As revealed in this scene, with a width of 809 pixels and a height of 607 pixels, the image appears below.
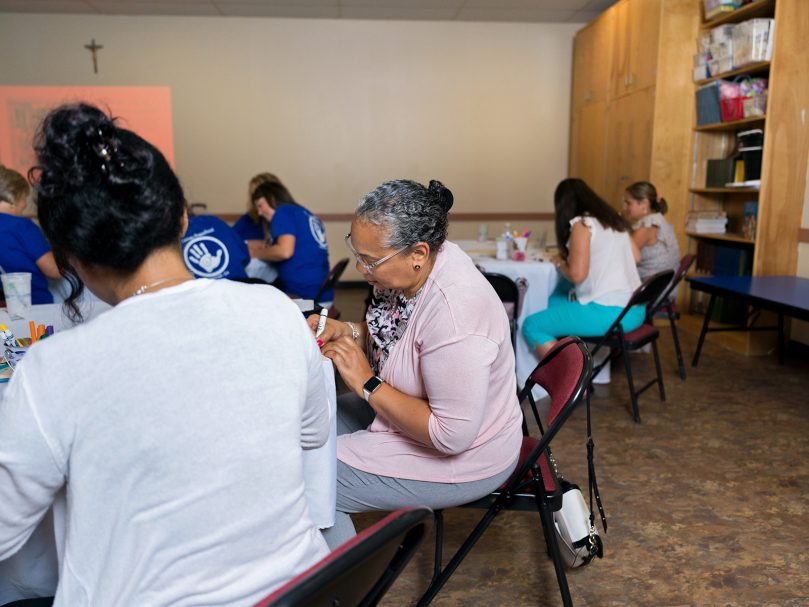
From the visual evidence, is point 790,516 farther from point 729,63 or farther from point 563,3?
point 563,3

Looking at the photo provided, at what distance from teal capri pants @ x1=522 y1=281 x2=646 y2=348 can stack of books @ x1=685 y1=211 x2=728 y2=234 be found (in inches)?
85.9

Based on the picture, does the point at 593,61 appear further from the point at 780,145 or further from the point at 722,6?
the point at 780,145

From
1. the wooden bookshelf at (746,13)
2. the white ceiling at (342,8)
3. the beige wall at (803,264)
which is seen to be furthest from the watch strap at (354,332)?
the white ceiling at (342,8)

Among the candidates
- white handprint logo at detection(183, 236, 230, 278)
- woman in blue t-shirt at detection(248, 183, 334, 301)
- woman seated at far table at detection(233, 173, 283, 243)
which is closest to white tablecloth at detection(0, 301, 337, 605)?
white handprint logo at detection(183, 236, 230, 278)

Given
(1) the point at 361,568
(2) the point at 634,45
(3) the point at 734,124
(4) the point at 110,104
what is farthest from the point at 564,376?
(4) the point at 110,104

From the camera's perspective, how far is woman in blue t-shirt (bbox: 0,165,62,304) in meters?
2.59

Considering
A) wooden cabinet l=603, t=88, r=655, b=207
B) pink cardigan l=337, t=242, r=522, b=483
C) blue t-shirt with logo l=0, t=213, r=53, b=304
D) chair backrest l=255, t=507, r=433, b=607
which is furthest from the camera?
wooden cabinet l=603, t=88, r=655, b=207

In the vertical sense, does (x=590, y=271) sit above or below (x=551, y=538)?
above

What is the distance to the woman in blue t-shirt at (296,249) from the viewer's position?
376 centimetres

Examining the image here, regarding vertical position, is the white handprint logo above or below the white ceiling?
below

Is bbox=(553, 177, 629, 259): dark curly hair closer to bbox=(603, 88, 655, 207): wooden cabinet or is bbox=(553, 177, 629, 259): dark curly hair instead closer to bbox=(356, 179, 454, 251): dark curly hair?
bbox=(356, 179, 454, 251): dark curly hair

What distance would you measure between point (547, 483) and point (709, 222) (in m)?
4.20

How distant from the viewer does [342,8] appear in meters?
6.42

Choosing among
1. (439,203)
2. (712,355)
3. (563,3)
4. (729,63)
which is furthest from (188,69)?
(439,203)
